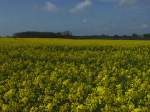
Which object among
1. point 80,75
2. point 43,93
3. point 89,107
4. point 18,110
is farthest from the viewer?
point 80,75

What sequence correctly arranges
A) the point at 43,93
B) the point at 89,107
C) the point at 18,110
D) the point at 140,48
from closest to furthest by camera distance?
the point at 89,107 → the point at 18,110 → the point at 43,93 → the point at 140,48

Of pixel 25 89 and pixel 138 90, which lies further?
pixel 25 89

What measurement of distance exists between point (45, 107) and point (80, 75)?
6758 mm

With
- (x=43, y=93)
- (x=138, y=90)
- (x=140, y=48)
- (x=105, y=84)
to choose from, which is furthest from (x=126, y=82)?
(x=140, y=48)

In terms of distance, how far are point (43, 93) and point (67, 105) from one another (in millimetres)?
3055

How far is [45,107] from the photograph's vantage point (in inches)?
813

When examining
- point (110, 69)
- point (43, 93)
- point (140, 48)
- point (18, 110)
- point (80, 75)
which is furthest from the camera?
point (140, 48)

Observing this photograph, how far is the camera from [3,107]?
70.2 ft

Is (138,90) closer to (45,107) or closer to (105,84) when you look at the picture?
(105,84)

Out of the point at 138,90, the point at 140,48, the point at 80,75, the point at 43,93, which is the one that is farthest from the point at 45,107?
the point at 140,48

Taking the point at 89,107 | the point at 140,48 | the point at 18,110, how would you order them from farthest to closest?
1. the point at 140,48
2. the point at 18,110
3. the point at 89,107

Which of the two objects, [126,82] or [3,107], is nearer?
[3,107]

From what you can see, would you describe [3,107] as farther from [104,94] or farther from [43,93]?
[104,94]

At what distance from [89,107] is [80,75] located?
7.21 m
